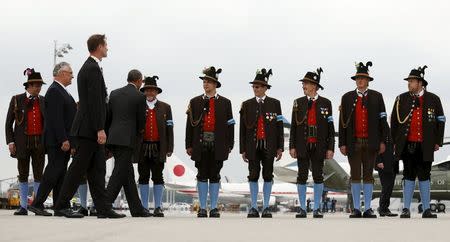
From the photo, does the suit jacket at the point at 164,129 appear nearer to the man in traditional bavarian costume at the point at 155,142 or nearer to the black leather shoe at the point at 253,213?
the man in traditional bavarian costume at the point at 155,142

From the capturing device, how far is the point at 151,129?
11.0 metres

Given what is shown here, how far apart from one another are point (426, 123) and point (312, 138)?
1501 millimetres

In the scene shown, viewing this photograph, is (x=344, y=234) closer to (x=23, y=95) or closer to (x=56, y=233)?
(x=56, y=233)

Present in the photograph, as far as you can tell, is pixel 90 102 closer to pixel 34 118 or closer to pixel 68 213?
pixel 68 213

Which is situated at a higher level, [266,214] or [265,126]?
[265,126]

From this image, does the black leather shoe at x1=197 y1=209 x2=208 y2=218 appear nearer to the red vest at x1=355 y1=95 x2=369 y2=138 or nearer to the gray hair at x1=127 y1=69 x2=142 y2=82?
the gray hair at x1=127 y1=69 x2=142 y2=82

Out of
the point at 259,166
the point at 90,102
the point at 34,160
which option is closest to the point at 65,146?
the point at 90,102

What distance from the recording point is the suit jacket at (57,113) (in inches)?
370

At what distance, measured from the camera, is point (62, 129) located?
9.38 m

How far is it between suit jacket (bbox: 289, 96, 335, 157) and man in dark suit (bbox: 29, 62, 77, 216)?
3.03 meters

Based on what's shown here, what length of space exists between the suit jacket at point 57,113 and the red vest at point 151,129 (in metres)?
1.55

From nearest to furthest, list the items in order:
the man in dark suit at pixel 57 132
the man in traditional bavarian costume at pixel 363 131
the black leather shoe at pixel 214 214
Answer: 1. the man in dark suit at pixel 57 132
2. the black leather shoe at pixel 214 214
3. the man in traditional bavarian costume at pixel 363 131

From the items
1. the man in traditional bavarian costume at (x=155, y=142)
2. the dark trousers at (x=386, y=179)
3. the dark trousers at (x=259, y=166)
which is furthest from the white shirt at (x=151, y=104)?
the dark trousers at (x=386, y=179)

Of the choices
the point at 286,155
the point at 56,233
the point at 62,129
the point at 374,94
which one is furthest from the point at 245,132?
the point at 286,155
